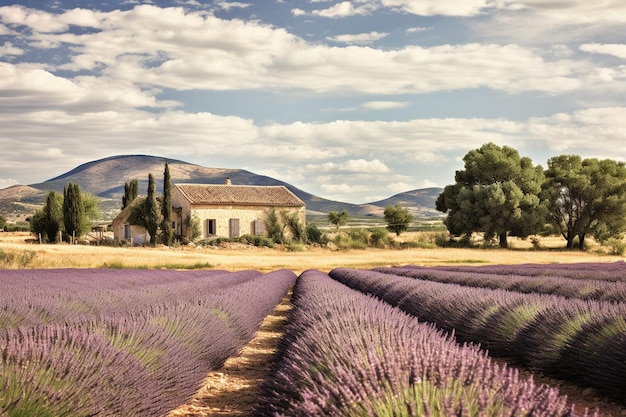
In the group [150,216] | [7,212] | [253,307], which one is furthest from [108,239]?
[7,212]

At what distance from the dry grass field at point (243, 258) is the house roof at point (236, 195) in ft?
13.1

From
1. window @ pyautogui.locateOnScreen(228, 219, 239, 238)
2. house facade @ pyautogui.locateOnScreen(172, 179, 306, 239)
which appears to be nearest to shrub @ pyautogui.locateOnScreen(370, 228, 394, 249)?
house facade @ pyautogui.locateOnScreen(172, 179, 306, 239)

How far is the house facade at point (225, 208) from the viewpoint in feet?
136

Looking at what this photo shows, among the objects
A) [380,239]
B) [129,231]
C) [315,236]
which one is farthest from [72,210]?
[380,239]

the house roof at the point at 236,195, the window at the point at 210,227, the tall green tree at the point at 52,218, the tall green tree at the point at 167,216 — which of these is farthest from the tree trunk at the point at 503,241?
the tall green tree at the point at 52,218

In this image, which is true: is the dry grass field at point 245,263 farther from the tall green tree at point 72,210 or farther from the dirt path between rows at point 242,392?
the tall green tree at point 72,210

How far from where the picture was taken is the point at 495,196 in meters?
40.8

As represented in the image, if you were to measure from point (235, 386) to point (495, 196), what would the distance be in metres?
37.6

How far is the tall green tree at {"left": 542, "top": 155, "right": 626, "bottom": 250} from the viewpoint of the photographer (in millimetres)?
41531

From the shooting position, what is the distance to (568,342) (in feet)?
18.3

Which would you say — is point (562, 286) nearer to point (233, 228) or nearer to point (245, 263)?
point (245, 263)

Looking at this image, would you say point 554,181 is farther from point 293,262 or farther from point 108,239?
point 108,239

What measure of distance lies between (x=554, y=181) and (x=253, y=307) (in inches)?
1567

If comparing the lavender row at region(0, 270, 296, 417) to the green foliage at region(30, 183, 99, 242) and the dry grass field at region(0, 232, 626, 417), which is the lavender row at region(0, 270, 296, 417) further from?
the green foliage at region(30, 183, 99, 242)
